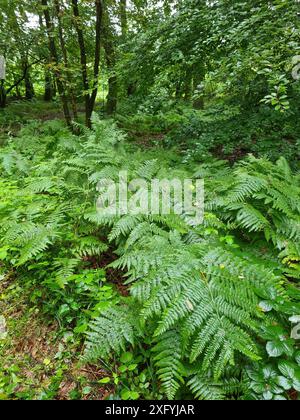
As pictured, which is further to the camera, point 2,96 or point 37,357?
point 2,96

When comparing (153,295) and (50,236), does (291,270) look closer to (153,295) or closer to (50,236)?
(153,295)

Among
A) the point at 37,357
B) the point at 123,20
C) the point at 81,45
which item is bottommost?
the point at 37,357

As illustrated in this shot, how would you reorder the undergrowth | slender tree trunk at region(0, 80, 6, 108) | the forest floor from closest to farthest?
the undergrowth
the forest floor
slender tree trunk at region(0, 80, 6, 108)

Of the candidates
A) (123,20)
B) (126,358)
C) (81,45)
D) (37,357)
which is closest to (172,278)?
(126,358)

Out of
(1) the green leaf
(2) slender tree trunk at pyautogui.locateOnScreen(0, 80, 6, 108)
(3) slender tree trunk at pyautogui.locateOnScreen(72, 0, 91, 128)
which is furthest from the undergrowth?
(2) slender tree trunk at pyautogui.locateOnScreen(0, 80, 6, 108)

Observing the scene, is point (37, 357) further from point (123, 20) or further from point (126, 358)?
point (123, 20)

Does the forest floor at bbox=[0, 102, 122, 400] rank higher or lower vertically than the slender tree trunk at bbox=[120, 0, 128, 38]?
lower

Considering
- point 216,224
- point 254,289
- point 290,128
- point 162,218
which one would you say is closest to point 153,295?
point 254,289

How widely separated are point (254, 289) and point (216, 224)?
3.03 feet

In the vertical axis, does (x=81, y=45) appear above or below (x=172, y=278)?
above

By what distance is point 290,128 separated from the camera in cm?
505

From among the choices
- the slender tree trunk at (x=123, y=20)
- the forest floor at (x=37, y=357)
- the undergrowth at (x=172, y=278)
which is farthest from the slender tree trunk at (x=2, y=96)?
the forest floor at (x=37, y=357)

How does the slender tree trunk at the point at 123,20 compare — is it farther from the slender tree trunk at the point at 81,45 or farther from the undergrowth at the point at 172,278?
the undergrowth at the point at 172,278

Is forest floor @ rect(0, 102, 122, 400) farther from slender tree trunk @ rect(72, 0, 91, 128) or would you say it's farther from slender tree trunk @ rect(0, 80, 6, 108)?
slender tree trunk @ rect(0, 80, 6, 108)
